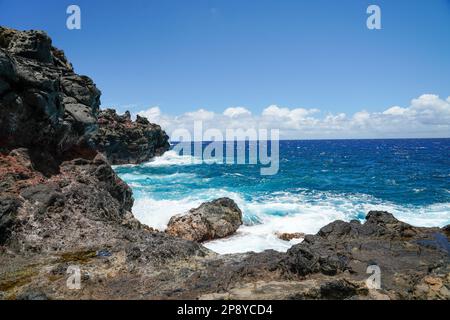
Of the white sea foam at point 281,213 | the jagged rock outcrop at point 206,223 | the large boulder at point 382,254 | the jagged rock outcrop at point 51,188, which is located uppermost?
Result: the jagged rock outcrop at point 51,188

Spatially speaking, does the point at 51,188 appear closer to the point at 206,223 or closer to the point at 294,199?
the point at 206,223

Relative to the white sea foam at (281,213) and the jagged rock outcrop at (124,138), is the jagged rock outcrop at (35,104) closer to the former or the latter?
the white sea foam at (281,213)

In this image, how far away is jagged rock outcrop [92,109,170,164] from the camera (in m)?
80.8

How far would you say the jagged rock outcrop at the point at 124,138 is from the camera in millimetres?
80812

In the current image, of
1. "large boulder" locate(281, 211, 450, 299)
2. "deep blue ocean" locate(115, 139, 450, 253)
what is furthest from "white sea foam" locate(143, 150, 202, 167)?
"large boulder" locate(281, 211, 450, 299)

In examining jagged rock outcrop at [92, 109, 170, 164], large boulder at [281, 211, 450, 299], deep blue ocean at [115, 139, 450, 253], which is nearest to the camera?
large boulder at [281, 211, 450, 299]

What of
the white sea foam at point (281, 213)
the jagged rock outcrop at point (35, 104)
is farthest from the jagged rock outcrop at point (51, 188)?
the white sea foam at point (281, 213)

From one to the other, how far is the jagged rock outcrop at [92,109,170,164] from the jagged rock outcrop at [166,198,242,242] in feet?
186

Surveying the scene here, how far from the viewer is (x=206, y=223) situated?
81.3 feet

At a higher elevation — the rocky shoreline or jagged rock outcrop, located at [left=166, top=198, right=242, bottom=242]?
the rocky shoreline

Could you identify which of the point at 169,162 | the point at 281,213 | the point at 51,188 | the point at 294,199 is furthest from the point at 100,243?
the point at 169,162

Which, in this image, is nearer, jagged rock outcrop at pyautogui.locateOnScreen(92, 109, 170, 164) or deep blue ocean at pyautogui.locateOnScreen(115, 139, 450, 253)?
deep blue ocean at pyautogui.locateOnScreen(115, 139, 450, 253)

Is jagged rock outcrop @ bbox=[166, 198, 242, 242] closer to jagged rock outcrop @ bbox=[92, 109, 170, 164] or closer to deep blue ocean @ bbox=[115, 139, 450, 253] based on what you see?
deep blue ocean @ bbox=[115, 139, 450, 253]

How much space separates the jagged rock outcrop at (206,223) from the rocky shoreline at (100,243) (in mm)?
5234
